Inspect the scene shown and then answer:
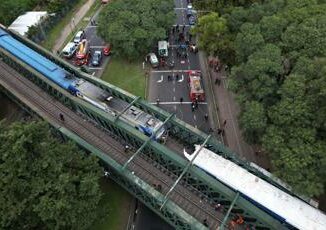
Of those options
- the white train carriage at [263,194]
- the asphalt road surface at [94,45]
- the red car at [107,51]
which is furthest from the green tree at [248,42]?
the red car at [107,51]

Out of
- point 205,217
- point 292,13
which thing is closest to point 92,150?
point 205,217

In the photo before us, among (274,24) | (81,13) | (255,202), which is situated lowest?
(255,202)

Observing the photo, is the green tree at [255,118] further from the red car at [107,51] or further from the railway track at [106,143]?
the red car at [107,51]

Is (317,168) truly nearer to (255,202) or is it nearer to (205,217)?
(255,202)

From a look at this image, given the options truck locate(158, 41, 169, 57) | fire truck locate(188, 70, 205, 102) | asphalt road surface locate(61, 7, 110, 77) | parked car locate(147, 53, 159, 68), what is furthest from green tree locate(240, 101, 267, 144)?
asphalt road surface locate(61, 7, 110, 77)

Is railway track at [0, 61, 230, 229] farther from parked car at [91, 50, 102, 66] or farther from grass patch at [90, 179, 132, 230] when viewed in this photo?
parked car at [91, 50, 102, 66]

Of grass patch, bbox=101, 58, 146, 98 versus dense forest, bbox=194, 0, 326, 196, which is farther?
grass patch, bbox=101, 58, 146, 98

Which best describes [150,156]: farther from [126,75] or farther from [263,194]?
[126,75]
